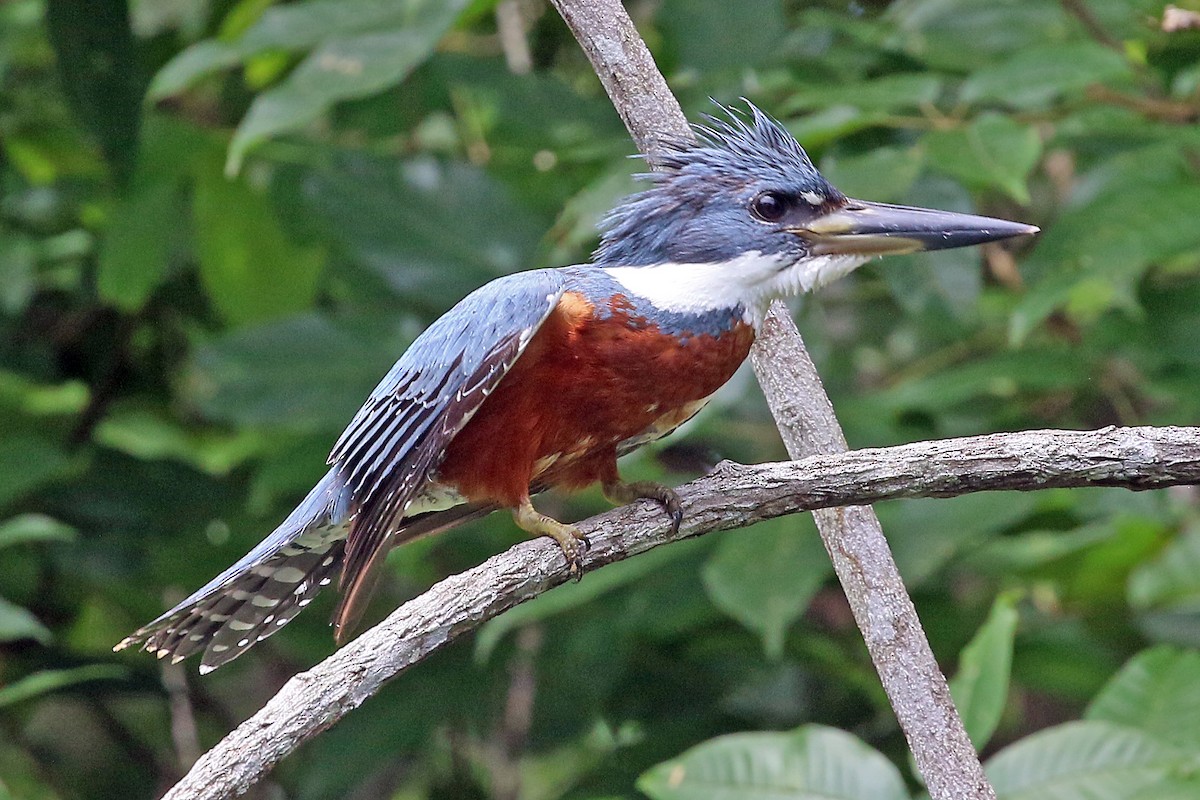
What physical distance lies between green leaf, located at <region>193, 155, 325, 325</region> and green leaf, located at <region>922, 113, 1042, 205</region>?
213cm

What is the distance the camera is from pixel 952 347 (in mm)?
4359

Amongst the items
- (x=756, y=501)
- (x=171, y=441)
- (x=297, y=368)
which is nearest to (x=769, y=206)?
(x=756, y=501)

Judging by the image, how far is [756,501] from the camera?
2.38 meters

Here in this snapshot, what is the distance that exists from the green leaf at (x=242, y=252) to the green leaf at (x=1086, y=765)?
259 centimetres

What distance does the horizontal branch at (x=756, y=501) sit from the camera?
211 centimetres

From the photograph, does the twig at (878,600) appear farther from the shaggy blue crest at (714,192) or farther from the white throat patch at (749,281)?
the shaggy blue crest at (714,192)

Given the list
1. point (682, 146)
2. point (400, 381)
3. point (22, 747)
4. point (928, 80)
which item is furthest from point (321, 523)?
point (22, 747)

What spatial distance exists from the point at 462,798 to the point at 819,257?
267 centimetres

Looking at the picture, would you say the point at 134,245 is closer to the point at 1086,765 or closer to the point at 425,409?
the point at 425,409

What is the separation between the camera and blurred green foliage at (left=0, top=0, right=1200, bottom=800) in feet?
10.2

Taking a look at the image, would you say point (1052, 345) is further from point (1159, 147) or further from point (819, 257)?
point (819, 257)

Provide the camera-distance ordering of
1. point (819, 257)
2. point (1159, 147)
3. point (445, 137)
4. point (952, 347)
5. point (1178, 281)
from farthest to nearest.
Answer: point (445, 137) → point (952, 347) → point (1178, 281) → point (1159, 147) → point (819, 257)

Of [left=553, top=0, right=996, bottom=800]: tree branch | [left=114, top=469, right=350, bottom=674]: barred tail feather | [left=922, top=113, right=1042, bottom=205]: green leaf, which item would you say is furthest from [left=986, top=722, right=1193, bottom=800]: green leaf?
[left=114, top=469, right=350, bottom=674]: barred tail feather

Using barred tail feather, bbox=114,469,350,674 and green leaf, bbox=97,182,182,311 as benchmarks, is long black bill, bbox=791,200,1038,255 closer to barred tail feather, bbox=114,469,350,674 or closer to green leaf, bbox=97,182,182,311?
barred tail feather, bbox=114,469,350,674
